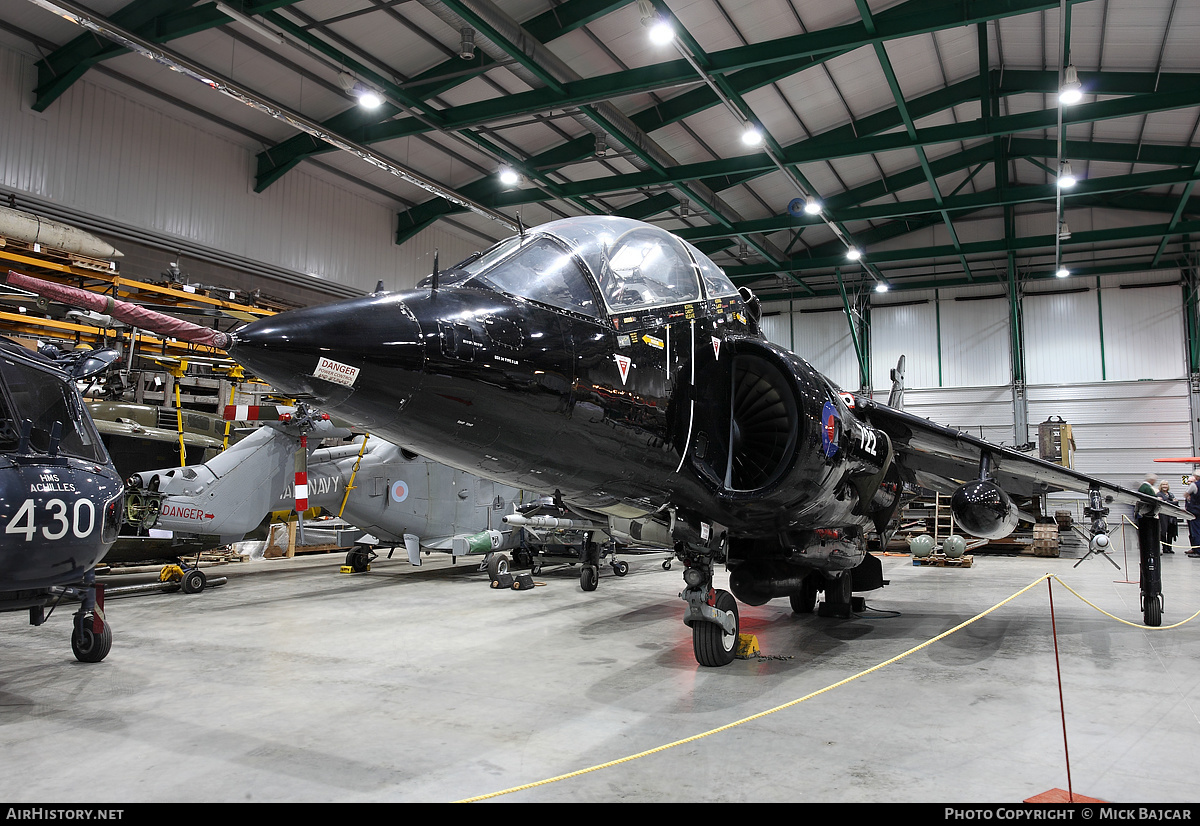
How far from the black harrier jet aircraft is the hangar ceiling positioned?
7.65 m

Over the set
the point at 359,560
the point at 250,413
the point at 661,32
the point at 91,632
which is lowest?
the point at 359,560

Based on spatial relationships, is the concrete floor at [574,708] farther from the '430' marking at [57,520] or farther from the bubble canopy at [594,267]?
the bubble canopy at [594,267]

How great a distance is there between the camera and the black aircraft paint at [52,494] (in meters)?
4.76

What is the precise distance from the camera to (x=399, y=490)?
11.5 meters

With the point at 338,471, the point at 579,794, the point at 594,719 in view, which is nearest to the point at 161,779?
the point at 579,794

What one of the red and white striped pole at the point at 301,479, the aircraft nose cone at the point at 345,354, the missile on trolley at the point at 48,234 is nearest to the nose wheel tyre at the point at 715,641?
the aircraft nose cone at the point at 345,354

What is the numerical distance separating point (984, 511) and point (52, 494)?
741cm

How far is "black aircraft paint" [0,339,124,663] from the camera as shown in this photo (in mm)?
4762

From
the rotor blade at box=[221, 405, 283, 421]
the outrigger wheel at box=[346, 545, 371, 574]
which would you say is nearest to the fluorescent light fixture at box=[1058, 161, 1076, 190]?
the outrigger wheel at box=[346, 545, 371, 574]

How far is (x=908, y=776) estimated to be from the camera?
3463mm

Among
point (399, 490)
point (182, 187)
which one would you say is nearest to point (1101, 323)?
point (399, 490)

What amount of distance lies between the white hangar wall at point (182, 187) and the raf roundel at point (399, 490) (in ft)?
30.0

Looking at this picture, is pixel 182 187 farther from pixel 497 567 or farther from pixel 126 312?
pixel 126 312
